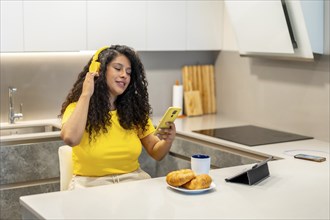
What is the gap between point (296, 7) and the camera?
11.9 feet

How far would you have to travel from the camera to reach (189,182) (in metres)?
2.45

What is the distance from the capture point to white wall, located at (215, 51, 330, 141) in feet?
12.9

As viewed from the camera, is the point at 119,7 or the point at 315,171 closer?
the point at 315,171

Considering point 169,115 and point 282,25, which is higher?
point 282,25

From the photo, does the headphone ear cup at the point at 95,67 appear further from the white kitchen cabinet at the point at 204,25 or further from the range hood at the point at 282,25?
the white kitchen cabinet at the point at 204,25

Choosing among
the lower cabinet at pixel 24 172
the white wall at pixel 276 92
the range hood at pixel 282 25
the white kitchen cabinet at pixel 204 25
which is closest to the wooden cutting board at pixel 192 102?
the white wall at pixel 276 92

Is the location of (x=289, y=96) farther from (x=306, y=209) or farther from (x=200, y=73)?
(x=306, y=209)

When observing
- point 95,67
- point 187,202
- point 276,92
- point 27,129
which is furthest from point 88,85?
point 276,92

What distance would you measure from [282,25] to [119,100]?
4.35 ft

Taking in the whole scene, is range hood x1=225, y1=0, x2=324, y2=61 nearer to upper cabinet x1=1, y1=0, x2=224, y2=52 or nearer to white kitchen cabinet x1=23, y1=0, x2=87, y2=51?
upper cabinet x1=1, y1=0, x2=224, y2=52

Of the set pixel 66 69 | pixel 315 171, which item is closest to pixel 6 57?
pixel 66 69

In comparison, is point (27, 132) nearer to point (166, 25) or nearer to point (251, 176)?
point (166, 25)

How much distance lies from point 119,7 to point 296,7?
4.15 feet

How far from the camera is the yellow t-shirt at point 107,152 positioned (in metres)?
2.88
